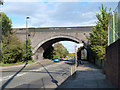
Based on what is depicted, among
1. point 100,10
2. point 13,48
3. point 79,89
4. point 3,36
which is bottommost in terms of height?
point 79,89

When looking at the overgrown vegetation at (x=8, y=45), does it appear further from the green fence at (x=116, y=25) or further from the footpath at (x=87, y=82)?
the green fence at (x=116, y=25)

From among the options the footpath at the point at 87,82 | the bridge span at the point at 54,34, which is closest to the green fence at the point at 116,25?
the footpath at the point at 87,82

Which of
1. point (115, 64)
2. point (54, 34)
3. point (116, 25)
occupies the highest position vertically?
point (54, 34)

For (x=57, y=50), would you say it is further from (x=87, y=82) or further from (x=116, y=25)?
(x=116, y=25)

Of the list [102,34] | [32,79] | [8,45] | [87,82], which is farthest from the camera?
[8,45]

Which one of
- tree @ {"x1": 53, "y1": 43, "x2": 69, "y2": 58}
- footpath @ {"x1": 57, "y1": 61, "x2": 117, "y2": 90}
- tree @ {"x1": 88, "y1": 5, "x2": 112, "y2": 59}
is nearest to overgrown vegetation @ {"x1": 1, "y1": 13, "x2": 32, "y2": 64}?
tree @ {"x1": 88, "y1": 5, "x2": 112, "y2": 59}

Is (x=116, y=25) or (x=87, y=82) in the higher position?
(x=116, y=25)

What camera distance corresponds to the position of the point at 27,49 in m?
41.3

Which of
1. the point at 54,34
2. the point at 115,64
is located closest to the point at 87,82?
the point at 115,64

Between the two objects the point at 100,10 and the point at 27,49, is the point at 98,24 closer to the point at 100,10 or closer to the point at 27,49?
the point at 100,10

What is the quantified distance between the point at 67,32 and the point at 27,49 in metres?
14.0

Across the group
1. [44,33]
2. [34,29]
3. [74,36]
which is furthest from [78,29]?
[34,29]

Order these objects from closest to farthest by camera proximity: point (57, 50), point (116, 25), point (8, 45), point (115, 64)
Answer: point (115, 64), point (116, 25), point (8, 45), point (57, 50)

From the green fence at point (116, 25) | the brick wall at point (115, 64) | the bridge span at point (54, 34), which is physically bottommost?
the brick wall at point (115, 64)
